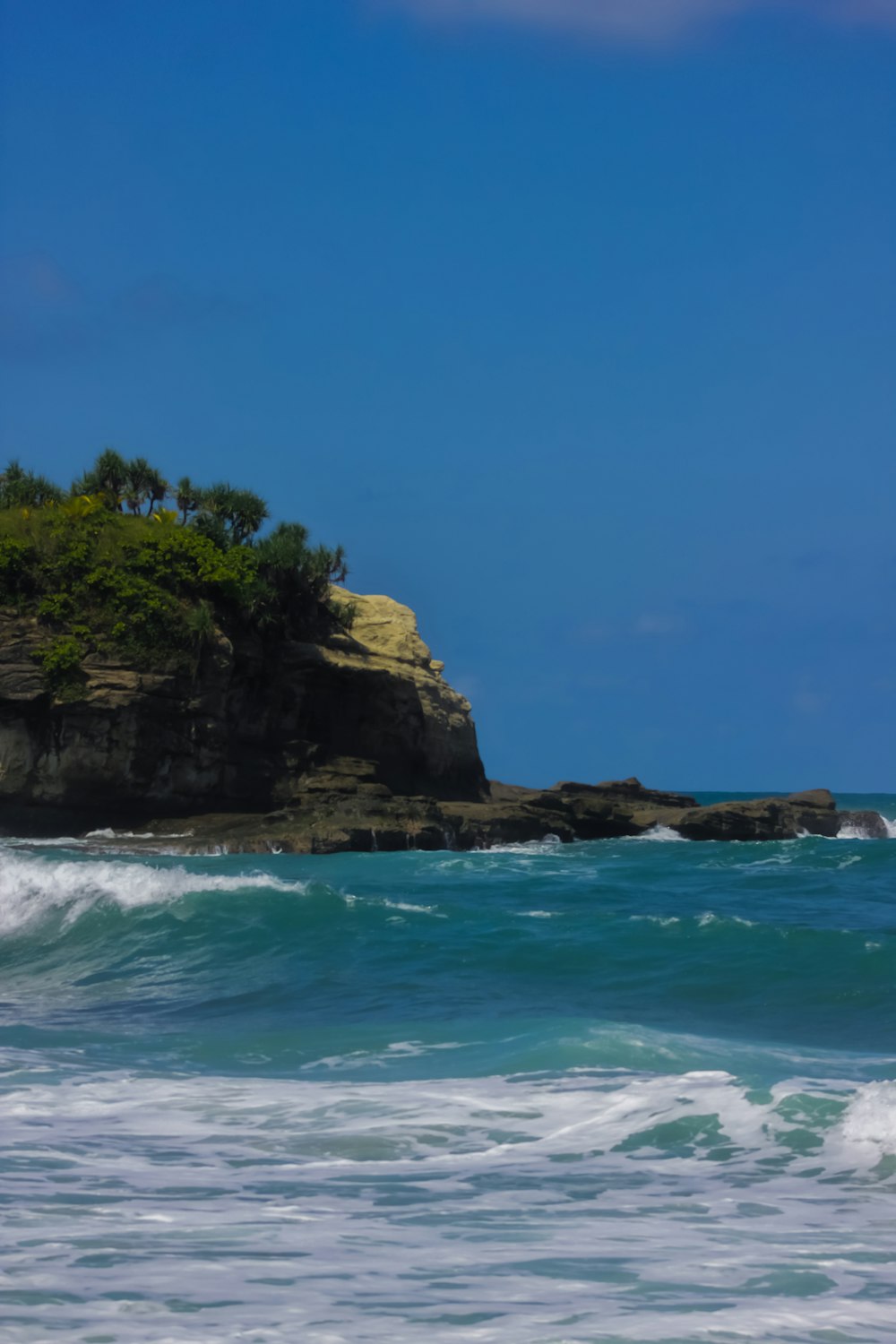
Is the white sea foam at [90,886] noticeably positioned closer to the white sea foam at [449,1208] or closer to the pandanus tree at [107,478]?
the white sea foam at [449,1208]

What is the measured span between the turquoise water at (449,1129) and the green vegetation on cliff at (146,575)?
20.0 m

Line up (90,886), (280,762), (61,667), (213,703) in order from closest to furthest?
1. (90,886)
2. (61,667)
3. (213,703)
4. (280,762)

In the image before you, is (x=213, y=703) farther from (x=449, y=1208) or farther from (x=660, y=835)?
(x=449, y=1208)

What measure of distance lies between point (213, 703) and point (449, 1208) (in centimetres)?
3379

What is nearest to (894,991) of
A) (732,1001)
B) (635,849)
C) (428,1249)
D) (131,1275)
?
(732,1001)

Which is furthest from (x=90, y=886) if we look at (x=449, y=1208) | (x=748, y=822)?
(x=748, y=822)

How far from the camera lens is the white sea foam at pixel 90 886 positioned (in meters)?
20.6

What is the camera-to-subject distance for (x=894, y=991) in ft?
44.3

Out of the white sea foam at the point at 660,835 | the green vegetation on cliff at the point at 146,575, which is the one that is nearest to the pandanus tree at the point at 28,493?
the green vegetation on cliff at the point at 146,575

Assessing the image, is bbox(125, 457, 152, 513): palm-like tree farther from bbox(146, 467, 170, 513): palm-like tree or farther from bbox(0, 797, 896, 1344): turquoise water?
bbox(0, 797, 896, 1344): turquoise water

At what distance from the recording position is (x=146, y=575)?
39.4 m

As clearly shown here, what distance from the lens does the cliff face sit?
1441 inches

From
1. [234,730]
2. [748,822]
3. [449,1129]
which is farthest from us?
[748,822]

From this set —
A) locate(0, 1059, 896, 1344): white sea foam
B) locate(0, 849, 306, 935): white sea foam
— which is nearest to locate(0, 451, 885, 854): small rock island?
locate(0, 849, 306, 935): white sea foam
